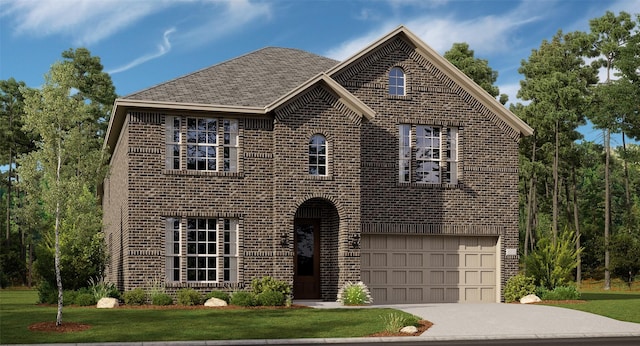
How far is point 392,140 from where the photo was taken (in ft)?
94.5

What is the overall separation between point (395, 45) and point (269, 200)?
25.7 ft

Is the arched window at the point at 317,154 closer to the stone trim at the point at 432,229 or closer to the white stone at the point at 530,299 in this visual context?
the stone trim at the point at 432,229

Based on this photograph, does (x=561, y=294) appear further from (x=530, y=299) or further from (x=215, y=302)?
(x=215, y=302)

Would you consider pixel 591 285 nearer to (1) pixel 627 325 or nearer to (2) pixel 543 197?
(2) pixel 543 197

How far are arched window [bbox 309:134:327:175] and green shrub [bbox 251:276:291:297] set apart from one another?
396cm

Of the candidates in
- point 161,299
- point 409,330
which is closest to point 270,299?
point 161,299

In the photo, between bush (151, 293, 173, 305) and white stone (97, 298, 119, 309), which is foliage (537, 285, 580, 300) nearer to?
bush (151, 293, 173, 305)

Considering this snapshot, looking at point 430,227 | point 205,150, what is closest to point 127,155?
point 205,150

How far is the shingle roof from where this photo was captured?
86.0 feet

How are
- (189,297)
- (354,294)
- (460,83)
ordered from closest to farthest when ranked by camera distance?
(189,297)
(354,294)
(460,83)

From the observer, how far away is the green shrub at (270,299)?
24719 mm

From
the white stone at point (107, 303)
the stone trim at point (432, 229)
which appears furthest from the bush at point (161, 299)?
the stone trim at point (432, 229)

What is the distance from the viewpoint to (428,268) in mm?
29078

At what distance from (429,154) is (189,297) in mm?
10536
